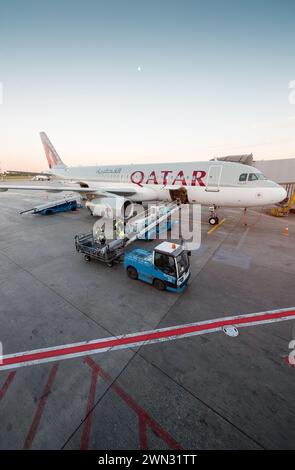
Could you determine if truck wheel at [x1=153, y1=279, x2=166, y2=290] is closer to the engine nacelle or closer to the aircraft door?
the engine nacelle

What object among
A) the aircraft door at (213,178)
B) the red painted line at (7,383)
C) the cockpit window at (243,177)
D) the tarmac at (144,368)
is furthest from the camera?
the aircraft door at (213,178)

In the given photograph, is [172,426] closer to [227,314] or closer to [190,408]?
[190,408]

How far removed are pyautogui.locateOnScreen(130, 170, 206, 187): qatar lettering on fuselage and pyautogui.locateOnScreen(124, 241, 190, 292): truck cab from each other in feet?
32.0

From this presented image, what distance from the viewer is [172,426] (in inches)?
144

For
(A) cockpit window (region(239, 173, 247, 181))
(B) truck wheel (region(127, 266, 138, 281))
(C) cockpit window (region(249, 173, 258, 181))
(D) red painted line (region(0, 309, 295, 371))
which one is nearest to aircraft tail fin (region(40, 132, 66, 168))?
(A) cockpit window (region(239, 173, 247, 181))

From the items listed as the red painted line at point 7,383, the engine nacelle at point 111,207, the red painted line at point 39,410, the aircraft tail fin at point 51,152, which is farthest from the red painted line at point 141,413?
the aircraft tail fin at point 51,152

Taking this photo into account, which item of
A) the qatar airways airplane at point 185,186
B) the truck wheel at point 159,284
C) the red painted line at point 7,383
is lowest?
the red painted line at point 7,383

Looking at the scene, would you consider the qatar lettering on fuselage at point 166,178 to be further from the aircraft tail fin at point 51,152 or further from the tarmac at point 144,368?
the aircraft tail fin at point 51,152

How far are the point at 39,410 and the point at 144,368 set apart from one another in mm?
2429

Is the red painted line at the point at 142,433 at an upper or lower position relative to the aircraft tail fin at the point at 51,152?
lower

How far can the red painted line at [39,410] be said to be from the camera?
3.47 metres

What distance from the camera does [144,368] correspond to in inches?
187

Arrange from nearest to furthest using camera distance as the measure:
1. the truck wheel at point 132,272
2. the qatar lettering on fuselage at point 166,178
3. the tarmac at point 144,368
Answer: the tarmac at point 144,368, the truck wheel at point 132,272, the qatar lettering on fuselage at point 166,178
